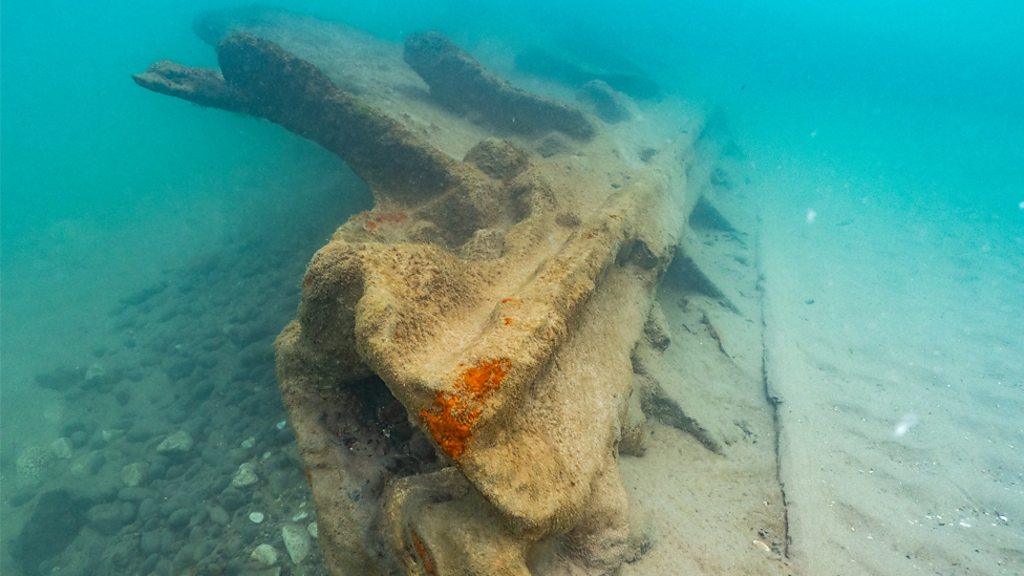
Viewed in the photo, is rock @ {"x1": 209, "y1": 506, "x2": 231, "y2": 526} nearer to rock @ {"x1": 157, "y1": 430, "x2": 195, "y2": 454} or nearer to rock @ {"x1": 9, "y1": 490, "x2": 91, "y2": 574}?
rock @ {"x1": 157, "y1": 430, "x2": 195, "y2": 454}

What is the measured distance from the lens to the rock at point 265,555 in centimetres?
448

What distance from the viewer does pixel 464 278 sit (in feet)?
10.1

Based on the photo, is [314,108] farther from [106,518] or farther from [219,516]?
[106,518]

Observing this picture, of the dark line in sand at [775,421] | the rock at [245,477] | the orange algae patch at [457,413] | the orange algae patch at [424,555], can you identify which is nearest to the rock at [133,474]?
the rock at [245,477]

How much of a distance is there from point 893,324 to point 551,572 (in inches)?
349

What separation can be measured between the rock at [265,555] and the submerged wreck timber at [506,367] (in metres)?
2.63

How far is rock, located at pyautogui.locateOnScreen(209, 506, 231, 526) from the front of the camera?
5133mm

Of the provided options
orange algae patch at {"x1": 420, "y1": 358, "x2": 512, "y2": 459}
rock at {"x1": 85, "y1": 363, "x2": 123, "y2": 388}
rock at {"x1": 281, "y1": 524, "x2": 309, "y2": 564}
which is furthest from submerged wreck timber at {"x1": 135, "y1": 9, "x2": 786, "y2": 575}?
rock at {"x1": 85, "y1": 363, "x2": 123, "y2": 388}

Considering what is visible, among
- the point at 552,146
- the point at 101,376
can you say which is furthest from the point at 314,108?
the point at 101,376

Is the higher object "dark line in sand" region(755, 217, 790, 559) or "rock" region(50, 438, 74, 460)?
"dark line in sand" region(755, 217, 790, 559)

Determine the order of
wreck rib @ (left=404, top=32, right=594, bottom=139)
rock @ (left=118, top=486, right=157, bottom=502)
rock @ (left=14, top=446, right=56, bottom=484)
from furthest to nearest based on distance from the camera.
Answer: wreck rib @ (left=404, top=32, right=594, bottom=139) < rock @ (left=14, top=446, right=56, bottom=484) < rock @ (left=118, top=486, right=157, bottom=502)

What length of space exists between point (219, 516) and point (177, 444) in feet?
6.64

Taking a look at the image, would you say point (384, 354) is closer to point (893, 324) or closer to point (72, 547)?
point (72, 547)

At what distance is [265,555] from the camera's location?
4.54 m
